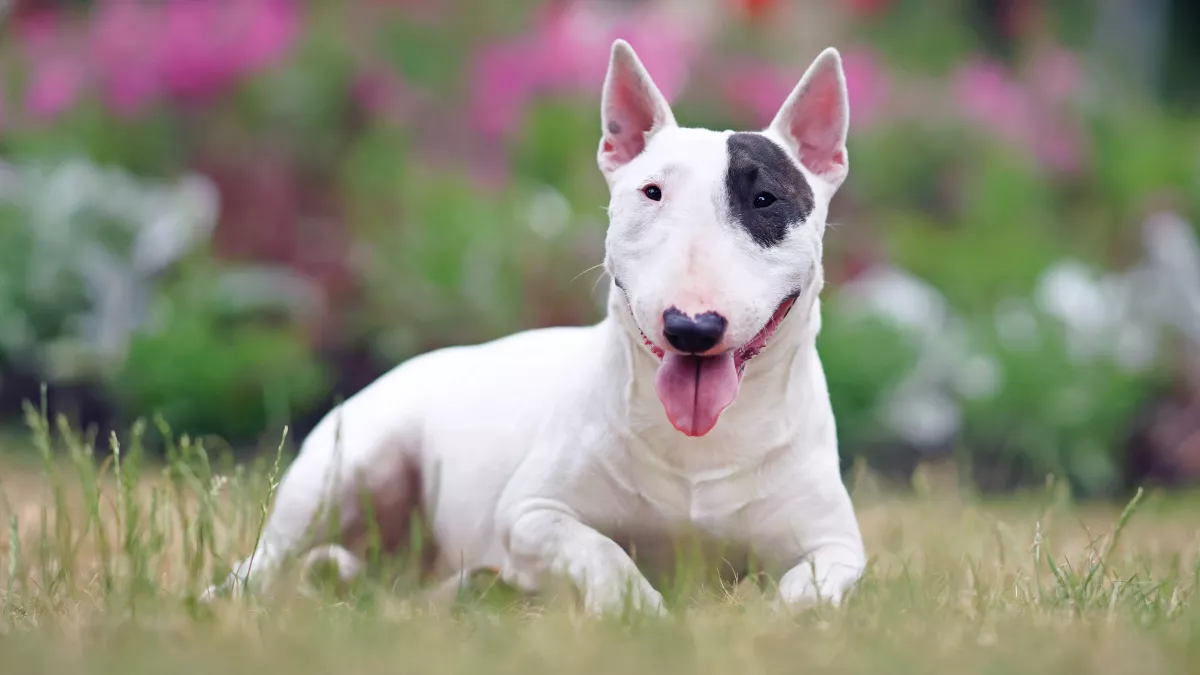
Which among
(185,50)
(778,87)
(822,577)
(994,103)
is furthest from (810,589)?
(994,103)

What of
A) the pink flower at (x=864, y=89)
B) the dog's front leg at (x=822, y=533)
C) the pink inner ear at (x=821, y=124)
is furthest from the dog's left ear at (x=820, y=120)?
the pink flower at (x=864, y=89)

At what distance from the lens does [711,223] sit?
2371 millimetres

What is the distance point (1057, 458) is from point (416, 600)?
323 centimetres

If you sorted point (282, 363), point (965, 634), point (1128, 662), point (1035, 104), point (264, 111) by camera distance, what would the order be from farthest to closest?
point (1035, 104) → point (264, 111) → point (282, 363) → point (965, 634) → point (1128, 662)

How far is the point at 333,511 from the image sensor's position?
262cm

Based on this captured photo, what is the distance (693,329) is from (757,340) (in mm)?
219

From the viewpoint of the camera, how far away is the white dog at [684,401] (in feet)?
7.66

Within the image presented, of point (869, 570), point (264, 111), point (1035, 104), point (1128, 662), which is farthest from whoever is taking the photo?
point (1035, 104)

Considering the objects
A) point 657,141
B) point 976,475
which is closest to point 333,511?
point 657,141

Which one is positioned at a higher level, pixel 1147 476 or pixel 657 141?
pixel 657 141

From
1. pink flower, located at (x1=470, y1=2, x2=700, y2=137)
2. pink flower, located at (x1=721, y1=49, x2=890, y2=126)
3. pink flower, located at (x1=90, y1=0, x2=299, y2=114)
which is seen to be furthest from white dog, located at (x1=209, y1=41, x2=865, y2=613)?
pink flower, located at (x1=470, y1=2, x2=700, y2=137)

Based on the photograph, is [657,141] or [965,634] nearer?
[965,634]

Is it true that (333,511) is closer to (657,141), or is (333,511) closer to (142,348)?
(657,141)

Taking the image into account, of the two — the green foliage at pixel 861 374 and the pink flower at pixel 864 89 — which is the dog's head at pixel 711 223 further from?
the pink flower at pixel 864 89
